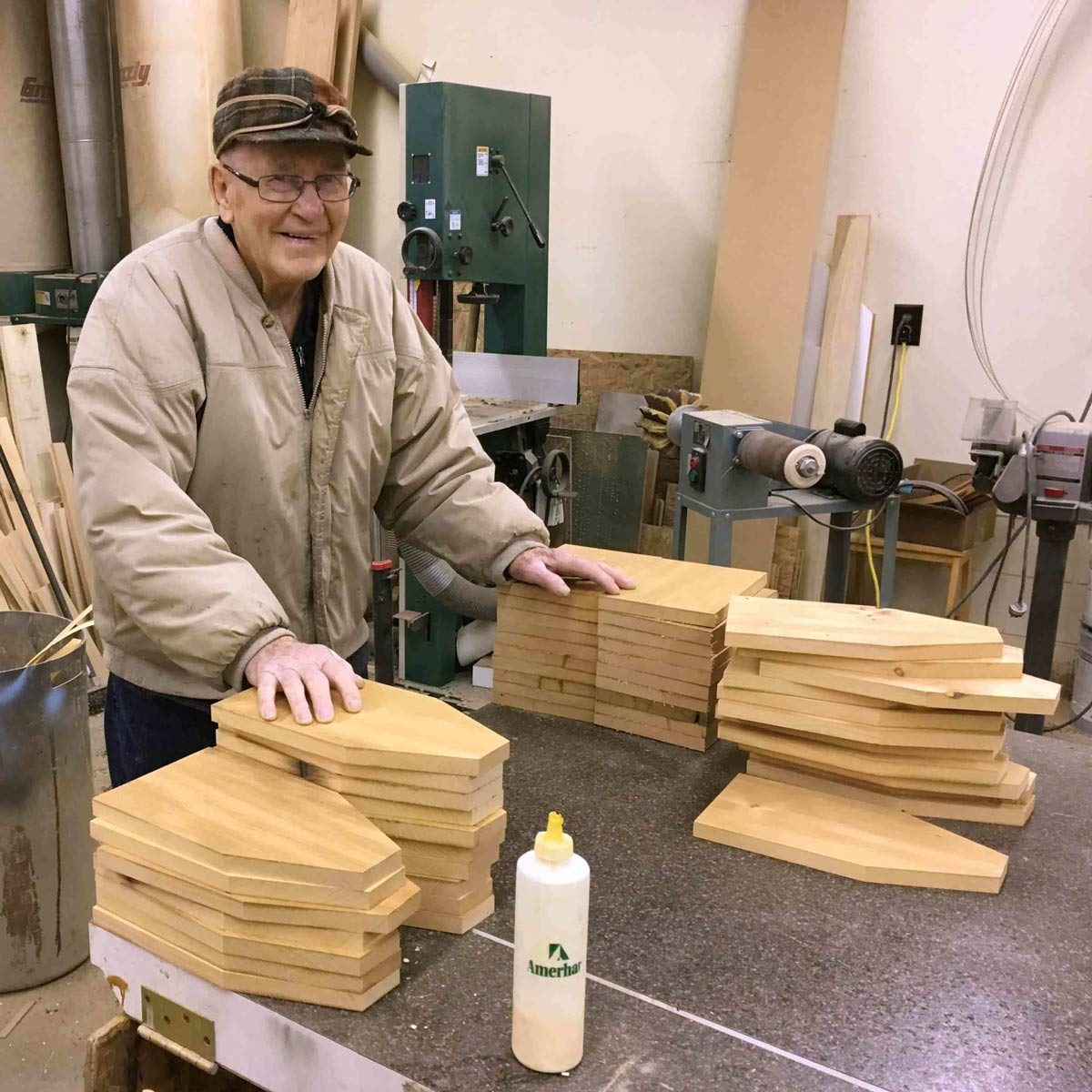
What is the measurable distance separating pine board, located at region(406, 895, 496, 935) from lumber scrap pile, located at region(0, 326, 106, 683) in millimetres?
2441

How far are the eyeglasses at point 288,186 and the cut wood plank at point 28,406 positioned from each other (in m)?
2.21

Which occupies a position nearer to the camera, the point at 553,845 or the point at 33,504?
the point at 553,845

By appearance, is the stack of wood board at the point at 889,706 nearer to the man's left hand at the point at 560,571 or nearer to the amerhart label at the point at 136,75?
the man's left hand at the point at 560,571

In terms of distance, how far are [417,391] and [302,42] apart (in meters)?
2.89

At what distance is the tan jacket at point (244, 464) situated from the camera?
4.24ft

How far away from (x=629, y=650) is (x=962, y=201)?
2.57 metres

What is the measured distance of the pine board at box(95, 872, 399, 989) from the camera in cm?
94

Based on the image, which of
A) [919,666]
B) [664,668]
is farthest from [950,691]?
[664,668]

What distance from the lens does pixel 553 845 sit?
840mm

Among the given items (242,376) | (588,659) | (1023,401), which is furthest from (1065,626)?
(242,376)

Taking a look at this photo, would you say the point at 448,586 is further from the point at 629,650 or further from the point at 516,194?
the point at 629,650

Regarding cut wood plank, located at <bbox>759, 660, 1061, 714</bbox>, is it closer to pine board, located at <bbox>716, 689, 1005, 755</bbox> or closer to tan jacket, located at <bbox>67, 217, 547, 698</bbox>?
pine board, located at <bbox>716, 689, 1005, 755</bbox>

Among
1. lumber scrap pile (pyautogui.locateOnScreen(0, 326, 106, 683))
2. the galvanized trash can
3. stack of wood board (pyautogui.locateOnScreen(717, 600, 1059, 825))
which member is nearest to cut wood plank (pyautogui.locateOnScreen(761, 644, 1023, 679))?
stack of wood board (pyautogui.locateOnScreen(717, 600, 1059, 825))

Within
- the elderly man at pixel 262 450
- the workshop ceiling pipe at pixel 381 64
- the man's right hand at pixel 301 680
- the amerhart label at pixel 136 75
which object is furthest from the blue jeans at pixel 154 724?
the workshop ceiling pipe at pixel 381 64
